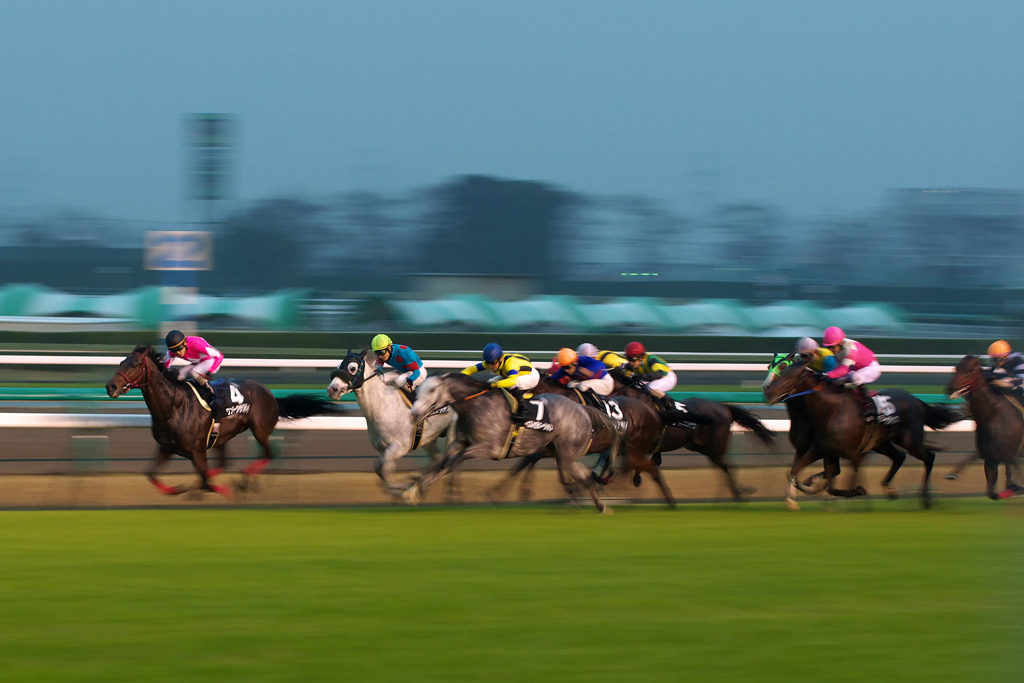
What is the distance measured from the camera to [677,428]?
965 cm

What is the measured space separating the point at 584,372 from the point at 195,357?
3008 millimetres

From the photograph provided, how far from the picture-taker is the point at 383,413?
362 inches

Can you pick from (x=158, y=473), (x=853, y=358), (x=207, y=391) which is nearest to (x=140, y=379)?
(x=207, y=391)

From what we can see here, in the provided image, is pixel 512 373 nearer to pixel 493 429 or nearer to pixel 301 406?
pixel 493 429

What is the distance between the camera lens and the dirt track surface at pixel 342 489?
9.44m

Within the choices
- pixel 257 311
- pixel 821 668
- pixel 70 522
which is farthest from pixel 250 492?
pixel 257 311

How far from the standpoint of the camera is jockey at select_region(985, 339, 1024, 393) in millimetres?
9680

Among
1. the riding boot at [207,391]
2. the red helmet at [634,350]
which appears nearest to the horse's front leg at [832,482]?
the red helmet at [634,350]

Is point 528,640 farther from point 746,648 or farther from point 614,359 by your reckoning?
point 614,359

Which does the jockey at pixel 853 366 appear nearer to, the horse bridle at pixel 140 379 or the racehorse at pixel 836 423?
the racehorse at pixel 836 423

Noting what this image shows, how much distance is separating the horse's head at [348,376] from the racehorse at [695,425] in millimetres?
1981

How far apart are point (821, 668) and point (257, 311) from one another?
79.8ft

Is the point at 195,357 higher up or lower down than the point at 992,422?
lower down

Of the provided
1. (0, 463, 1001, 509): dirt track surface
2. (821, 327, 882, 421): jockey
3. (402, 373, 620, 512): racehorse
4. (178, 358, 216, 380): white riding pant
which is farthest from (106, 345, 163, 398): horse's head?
(821, 327, 882, 421): jockey
